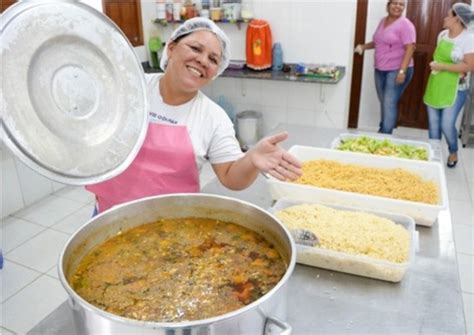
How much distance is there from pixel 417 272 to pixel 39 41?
3.81ft

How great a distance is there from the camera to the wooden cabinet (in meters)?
4.14

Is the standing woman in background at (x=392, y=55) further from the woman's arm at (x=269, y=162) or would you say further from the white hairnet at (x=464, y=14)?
the woman's arm at (x=269, y=162)

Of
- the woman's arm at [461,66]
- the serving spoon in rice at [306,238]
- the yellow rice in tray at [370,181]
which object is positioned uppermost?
the woman's arm at [461,66]

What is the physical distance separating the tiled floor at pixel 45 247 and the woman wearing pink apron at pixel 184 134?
126cm

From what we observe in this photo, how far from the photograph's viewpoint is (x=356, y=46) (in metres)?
4.82

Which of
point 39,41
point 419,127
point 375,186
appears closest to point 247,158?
point 375,186

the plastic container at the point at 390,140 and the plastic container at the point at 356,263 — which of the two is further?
the plastic container at the point at 390,140

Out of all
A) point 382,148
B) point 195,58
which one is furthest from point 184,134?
point 382,148

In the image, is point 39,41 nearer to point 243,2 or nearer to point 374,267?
point 374,267

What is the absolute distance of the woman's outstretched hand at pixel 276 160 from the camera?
123 cm

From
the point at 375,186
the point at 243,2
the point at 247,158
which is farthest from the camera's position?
the point at 243,2

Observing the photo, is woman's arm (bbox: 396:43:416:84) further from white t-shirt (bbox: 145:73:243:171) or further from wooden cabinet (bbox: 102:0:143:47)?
white t-shirt (bbox: 145:73:243:171)

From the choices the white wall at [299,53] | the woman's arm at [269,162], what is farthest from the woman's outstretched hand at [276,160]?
the white wall at [299,53]

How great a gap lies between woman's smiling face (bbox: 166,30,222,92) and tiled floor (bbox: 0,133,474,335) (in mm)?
1632
